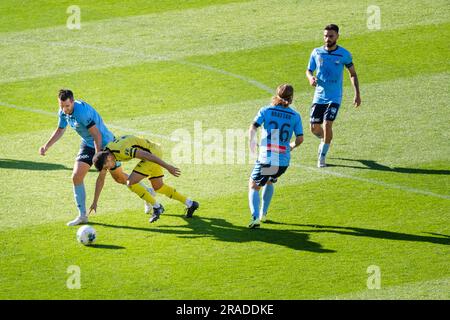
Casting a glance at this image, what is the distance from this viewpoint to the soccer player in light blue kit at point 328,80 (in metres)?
16.1

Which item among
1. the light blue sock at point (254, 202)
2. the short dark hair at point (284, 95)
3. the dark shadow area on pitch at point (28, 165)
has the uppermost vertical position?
the short dark hair at point (284, 95)

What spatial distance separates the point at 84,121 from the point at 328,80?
4844mm

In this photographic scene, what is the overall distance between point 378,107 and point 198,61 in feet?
16.1

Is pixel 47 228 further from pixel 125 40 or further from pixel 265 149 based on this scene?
pixel 125 40

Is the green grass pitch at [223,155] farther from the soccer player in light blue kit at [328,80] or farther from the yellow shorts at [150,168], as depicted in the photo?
the yellow shorts at [150,168]

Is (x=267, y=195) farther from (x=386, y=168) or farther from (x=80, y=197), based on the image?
(x=386, y=168)

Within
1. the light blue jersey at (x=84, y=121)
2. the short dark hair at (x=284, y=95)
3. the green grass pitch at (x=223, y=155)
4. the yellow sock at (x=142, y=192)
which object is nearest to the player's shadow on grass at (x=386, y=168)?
the green grass pitch at (x=223, y=155)

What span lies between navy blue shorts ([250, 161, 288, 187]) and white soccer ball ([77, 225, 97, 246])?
8.42 ft

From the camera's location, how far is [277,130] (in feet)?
43.9

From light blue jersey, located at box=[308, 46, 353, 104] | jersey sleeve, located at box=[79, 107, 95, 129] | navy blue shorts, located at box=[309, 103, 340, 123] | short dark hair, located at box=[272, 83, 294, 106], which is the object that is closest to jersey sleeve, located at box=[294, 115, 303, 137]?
short dark hair, located at box=[272, 83, 294, 106]

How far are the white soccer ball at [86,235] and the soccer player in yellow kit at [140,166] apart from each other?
35 centimetres

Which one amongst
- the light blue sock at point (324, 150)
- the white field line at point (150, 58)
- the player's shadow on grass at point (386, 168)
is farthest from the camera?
the white field line at point (150, 58)

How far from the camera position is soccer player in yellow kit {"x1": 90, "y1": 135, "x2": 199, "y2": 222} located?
1317cm

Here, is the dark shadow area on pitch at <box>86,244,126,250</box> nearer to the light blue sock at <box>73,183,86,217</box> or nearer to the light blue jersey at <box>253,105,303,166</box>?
the light blue sock at <box>73,183,86,217</box>
